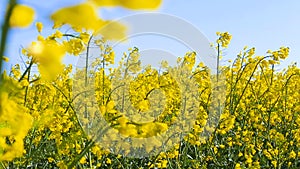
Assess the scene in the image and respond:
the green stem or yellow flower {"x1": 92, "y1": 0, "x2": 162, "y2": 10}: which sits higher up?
yellow flower {"x1": 92, "y1": 0, "x2": 162, "y2": 10}

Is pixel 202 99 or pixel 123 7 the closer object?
pixel 123 7

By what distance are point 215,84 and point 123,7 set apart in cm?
510

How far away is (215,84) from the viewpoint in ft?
18.2

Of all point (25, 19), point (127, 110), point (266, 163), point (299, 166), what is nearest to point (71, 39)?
point (25, 19)

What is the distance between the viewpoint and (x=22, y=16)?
0.58 m

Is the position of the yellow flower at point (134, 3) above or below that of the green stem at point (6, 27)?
above

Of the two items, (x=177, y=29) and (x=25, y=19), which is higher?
(x=177, y=29)

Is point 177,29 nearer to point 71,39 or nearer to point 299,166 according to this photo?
point 71,39

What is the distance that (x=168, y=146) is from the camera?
3.87 meters

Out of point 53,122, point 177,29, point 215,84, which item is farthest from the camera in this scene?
point 215,84

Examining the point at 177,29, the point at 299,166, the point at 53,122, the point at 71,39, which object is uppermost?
the point at 177,29

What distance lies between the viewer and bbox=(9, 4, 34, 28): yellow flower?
568 mm

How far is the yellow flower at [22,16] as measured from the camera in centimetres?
57

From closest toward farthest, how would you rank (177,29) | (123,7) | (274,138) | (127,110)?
1. (123,7)
2. (177,29)
3. (127,110)
4. (274,138)
